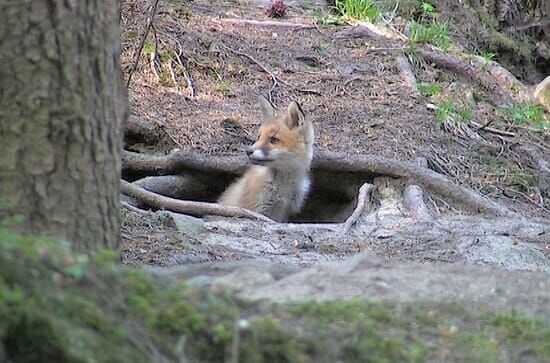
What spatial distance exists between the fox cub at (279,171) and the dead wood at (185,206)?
924 millimetres

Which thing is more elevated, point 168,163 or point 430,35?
point 430,35

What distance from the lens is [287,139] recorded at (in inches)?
388

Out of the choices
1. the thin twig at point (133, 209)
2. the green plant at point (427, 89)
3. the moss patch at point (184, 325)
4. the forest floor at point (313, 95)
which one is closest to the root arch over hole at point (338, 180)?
the forest floor at point (313, 95)

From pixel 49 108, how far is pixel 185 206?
18.7ft

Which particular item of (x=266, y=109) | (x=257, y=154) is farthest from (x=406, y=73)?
(x=257, y=154)

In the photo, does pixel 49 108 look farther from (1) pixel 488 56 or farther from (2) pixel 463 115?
(1) pixel 488 56

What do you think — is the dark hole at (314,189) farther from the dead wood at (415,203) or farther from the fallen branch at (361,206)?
the dead wood at (415,203)

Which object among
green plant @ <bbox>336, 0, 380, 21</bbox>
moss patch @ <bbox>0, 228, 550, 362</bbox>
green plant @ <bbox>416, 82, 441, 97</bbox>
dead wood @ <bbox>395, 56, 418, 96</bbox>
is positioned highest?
moss patch @ <bbox>0, 228, 550, 362</bbox>

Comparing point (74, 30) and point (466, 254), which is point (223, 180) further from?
point (74, 30)

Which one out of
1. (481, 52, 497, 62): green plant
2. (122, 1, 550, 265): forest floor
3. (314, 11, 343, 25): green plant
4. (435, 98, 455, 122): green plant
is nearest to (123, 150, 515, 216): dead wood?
(122, 1, 550, 265): forest floor

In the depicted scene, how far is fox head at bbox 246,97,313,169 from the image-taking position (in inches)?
383

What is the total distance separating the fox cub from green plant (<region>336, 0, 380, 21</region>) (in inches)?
214

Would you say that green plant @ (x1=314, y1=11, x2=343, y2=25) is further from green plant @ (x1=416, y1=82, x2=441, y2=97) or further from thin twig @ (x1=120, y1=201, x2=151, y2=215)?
thin twig @ (x1=120, y1=201, x2=151, y2=215)

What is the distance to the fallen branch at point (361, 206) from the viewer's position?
27.4 feet
